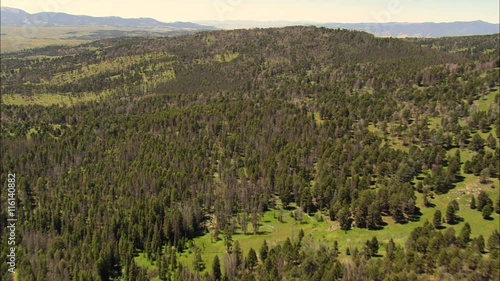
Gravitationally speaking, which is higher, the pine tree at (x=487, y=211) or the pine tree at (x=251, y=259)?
the pine tree at (x=487, y=211)


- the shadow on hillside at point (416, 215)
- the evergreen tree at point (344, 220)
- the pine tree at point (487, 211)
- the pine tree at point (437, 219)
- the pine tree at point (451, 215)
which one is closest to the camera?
the pine tree at point (437, 219)

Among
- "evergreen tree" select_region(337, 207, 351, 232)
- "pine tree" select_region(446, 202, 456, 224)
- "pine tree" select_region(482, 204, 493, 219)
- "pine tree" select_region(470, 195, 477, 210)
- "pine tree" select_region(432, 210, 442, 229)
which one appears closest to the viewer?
"pine tree" select_region(432, 210, 442, 229)

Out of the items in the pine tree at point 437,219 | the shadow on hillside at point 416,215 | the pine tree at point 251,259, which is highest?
the pine tree at point 437,219

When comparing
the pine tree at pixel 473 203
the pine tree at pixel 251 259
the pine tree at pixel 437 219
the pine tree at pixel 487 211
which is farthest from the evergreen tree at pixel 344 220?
the pine tree at pixel 487 211

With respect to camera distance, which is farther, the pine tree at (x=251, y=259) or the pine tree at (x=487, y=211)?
the pine tree at (x=487, y=211)

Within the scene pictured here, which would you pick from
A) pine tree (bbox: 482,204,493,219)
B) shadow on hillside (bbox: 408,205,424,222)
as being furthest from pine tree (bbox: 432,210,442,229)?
pine tree (bbox: 482,204,493,219)

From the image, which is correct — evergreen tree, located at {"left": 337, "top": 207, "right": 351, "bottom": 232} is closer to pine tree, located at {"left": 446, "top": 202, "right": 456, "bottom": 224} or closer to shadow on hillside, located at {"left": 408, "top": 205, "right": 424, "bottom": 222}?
shadow on hillside, located at {"left": 408, "top": 205, "right": 424, "bottom": 222}

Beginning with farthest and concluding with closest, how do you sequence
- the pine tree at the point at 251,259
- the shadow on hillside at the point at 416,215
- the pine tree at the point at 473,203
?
the shadow on hillside at the point at 416,215 < the pine tree at the point at 473,203 < the pine tree at the point at 251,259

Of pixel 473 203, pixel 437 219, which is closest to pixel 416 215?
pixel 437 219

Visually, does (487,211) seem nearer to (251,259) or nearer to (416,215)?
(416,215)

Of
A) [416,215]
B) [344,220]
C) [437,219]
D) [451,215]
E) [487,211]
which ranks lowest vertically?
[344,220]

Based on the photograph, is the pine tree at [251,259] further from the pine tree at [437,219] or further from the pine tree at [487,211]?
the pine tree at [487,211]
